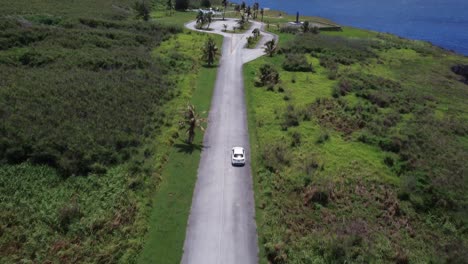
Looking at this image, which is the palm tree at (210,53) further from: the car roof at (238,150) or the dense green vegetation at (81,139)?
the car roof at (238,150)

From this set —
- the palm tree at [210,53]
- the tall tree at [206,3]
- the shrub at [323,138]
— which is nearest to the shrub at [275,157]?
the shrub at [323,138]

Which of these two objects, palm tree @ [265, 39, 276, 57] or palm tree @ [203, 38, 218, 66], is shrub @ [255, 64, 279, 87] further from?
palm tree @ [265, 39, 276, 57]

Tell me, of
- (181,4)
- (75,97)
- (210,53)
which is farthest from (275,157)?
(181,4)

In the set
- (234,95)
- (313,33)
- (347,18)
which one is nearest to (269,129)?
(234,95)

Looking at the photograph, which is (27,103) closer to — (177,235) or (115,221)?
(115,221)

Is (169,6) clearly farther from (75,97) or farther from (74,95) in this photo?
(75,97)
